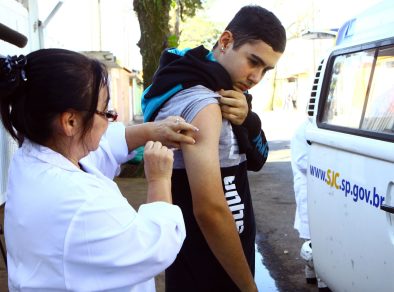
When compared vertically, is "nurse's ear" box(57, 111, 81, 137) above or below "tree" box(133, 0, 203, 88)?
below

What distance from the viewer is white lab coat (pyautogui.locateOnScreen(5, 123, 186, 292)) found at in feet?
3.51

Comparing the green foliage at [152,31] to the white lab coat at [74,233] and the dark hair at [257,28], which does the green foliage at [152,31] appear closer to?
the dark hair at [257,28]

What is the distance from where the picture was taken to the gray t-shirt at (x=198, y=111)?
1596 millimetres

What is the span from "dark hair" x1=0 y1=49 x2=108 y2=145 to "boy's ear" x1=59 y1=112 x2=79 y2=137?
2 centimetres

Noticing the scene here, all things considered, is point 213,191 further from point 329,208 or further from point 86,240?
point 329,208

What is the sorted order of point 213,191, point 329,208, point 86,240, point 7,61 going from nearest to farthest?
point 86,240 < point 7,61 < point 213,191 < point 329,208

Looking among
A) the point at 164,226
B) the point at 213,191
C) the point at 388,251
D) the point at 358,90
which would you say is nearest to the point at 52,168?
the point at 164,226

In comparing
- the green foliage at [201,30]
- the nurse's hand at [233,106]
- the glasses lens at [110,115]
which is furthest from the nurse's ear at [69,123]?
the green foliage at [201,30]

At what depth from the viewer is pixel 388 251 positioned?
1.91 meters

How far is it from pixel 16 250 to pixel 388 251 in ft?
4.99

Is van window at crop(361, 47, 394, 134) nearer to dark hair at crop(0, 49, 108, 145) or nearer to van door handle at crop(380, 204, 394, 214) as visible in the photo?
van door handle at crop(380, 204, 394, 214)

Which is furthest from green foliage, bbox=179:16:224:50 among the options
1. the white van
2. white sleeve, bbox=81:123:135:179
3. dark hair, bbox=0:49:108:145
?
dark hair, bbox=0:49:108:145

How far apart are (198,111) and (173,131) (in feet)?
0.38

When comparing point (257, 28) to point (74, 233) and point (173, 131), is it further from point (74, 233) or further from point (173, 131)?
point (74, 233)
